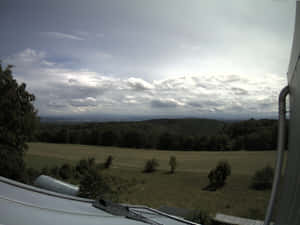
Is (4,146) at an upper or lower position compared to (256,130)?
lower

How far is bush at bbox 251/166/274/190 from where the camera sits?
16.3 metres

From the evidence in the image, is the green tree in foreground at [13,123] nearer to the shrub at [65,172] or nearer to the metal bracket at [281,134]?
the shrub at [65,172]

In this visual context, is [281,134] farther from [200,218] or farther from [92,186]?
[92,186]

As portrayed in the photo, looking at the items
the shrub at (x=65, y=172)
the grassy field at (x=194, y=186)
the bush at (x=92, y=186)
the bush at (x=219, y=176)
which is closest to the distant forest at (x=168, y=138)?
the grassy field at (x=194, y=186)

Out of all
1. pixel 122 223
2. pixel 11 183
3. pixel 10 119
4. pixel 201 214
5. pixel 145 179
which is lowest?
pixel 145 179

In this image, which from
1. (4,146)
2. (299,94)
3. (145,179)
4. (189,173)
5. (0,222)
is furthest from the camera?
(189,173)

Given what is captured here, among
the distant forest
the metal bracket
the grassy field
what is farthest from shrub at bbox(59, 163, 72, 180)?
the metal bracket

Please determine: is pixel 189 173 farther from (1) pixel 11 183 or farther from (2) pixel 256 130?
(1) pixel 11 183

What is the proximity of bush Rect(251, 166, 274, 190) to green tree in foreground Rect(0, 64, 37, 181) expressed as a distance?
15.6 m

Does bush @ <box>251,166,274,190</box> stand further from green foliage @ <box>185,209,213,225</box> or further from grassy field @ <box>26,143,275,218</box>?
green foliage @ <box>185,209,213,225</box>

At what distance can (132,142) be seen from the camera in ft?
130

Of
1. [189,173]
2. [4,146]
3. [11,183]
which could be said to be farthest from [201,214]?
[189,173]

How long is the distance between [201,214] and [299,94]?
8.87 meters

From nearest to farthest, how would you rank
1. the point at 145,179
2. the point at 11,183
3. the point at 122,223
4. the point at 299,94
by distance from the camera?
the point at 299,94 → the point at 122,223 → the point at 11,183 → the point at 145,179
